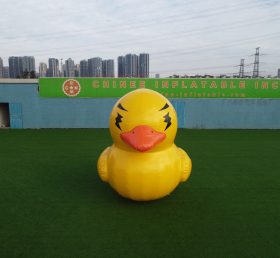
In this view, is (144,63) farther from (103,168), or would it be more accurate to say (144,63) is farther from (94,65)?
(103,168)

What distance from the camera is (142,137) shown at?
462 centimetres

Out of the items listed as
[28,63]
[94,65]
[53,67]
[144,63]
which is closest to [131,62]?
[144,63]

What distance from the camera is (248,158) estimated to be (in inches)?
357

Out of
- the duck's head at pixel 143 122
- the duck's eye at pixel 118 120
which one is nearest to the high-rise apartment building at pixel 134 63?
the duck's head at pixel 143 122

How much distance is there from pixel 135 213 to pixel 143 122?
1677 millimetres

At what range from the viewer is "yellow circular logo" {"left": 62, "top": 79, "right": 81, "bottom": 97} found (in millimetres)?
15664

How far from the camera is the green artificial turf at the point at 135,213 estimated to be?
13.3ft

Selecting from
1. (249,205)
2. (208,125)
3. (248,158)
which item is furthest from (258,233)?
(208,125)

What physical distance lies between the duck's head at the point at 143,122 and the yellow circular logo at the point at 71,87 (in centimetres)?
1115

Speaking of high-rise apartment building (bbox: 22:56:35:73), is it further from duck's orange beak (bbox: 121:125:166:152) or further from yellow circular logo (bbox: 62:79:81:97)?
duck's orange beak (bbox: 121:125:166:152)

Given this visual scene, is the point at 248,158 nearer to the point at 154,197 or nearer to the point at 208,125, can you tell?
the point at 154,197

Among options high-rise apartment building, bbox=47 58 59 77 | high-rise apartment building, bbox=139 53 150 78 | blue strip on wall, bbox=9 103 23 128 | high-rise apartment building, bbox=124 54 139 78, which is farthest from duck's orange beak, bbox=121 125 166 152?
high-rise apartment building, bbox=47 58 59 77

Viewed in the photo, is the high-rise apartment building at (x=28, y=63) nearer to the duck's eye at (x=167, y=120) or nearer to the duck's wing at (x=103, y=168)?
the duck's wing at (x=103, y=168)

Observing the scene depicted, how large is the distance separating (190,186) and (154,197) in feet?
5.30
